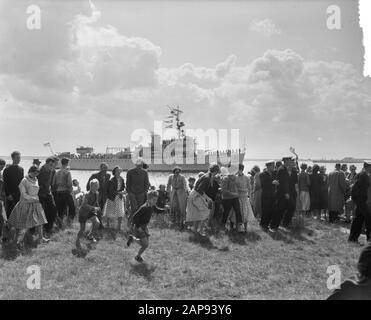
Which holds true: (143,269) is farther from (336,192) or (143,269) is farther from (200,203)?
(336,192)

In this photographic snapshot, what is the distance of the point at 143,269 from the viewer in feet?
21.9

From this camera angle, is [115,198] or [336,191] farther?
[336,191]

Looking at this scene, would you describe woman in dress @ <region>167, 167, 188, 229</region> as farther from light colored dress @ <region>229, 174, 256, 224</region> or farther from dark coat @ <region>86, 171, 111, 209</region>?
dark coat @ <region>86, 171, 111, 209</region>

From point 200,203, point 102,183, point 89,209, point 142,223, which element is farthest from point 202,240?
point 102,183

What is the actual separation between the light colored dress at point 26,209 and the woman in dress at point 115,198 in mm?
2252

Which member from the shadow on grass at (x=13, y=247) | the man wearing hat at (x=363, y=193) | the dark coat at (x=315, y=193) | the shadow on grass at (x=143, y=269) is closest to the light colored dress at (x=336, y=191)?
the dark coat at (x=315, y=193)

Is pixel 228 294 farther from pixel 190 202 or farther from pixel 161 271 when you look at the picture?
pixel 190 202

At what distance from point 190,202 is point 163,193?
3101mm

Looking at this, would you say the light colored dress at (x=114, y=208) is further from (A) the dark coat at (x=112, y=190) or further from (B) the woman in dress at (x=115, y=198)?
(A) the dark coat at (x=112, y=190)

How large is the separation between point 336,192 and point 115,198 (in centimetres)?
726

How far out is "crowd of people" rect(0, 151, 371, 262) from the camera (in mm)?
8219

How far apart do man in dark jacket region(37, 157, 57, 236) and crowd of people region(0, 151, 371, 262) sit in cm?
2

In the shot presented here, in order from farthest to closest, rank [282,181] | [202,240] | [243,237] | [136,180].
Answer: [282,181] < [136,180] < [243,237] < [202,240]
